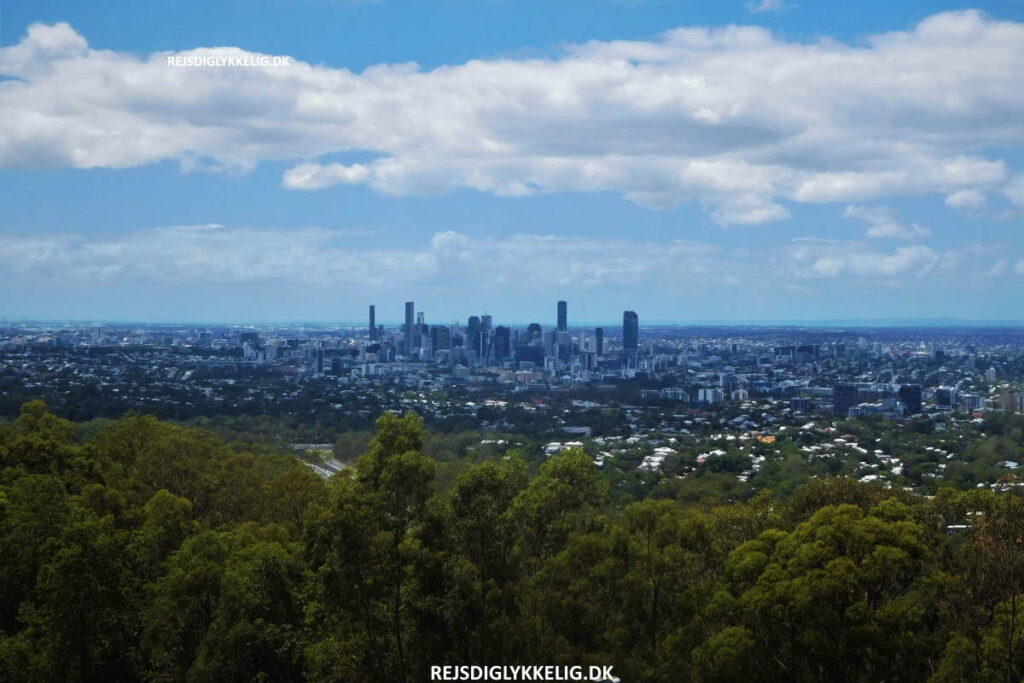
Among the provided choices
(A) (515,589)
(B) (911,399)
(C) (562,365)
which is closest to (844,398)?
(B) (911,399)

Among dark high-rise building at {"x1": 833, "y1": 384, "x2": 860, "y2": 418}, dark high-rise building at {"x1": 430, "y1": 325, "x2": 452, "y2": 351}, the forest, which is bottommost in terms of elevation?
dark high-rise building at {"x1": 833, "y1": 384, "x2": 860, "y2": 418}

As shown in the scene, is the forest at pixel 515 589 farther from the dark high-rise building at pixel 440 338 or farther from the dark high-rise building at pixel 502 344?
the dark high-rise building at pixel 440 338

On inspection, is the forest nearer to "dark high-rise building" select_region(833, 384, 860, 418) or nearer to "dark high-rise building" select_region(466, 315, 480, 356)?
"dark high-rise building" select_region(833, 384, 860, 418)

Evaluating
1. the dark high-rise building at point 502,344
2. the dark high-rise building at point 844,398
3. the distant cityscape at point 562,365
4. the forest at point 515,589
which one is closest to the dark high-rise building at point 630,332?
the distant cityscape at point 562,365

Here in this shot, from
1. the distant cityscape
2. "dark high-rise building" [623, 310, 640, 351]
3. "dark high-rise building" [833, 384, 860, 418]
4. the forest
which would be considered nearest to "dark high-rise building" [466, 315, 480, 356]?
the distant cityscape

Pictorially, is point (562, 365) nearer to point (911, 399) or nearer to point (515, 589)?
point (911, 399)

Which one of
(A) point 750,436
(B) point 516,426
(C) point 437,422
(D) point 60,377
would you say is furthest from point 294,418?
(A) point 750,436

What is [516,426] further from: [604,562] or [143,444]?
[604,562]
